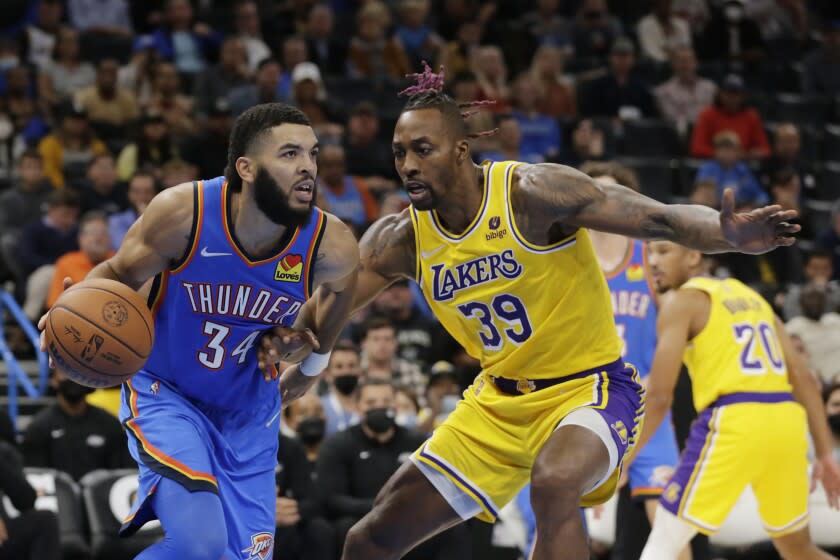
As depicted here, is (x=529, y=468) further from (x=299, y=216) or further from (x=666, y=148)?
(x=666, y=148)

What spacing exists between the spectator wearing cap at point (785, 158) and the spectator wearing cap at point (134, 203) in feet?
19.4

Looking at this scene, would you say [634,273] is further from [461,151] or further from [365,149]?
[365,149]

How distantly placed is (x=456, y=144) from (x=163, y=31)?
866 cm

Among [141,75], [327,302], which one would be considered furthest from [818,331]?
[141,75]

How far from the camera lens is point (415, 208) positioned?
538 centimetres

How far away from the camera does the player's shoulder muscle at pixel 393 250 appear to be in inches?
219

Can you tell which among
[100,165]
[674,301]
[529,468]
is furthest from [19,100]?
[529,468]

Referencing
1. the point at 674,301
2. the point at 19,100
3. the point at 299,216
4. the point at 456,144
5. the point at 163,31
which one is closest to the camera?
the point at 299,216

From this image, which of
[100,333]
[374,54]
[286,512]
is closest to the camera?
[100,333]

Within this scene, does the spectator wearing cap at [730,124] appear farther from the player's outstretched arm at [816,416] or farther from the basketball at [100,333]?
the basketball at [100,333]

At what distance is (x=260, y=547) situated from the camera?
518 centimetres

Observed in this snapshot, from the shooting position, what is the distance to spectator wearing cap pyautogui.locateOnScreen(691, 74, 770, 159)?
13.4 m

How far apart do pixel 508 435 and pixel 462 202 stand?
3.11ft

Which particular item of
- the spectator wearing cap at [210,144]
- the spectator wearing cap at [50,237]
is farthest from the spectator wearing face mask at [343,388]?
the spectator wearing cap at [210,144]
